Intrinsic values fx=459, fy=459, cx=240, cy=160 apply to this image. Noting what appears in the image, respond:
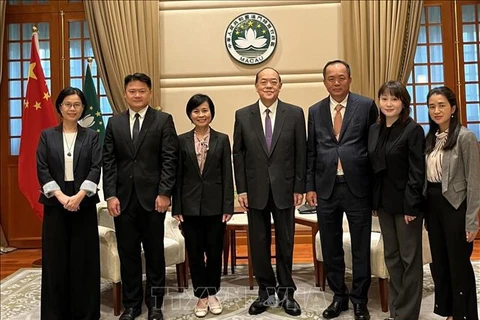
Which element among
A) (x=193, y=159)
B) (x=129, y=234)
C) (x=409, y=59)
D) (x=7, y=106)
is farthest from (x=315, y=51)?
(x=7, y=106)

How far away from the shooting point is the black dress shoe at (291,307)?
108 inches

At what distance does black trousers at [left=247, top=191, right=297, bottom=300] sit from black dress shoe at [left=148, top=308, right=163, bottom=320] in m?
0.62

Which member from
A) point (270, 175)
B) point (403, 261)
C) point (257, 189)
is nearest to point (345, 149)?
point (270, 175)

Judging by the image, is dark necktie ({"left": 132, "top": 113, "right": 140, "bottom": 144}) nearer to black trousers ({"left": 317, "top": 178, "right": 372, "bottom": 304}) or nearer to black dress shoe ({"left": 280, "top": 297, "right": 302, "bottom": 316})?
black trousers ({"left": 317, "top": 178, "right": 372, "bottom": 304})

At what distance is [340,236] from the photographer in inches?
108

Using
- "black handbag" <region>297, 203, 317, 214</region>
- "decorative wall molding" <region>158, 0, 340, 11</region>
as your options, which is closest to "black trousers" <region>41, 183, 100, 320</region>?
"black handbag" <region>297, 203, 317, 214</region>

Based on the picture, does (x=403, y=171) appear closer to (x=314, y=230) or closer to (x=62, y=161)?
(x=314, y=230)

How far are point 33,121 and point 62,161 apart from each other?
212 centimetres

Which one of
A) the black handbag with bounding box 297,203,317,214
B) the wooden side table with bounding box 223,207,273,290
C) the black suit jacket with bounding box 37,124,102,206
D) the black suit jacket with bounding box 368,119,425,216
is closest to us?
the black suit jacket with bounding box 368,119,425,216

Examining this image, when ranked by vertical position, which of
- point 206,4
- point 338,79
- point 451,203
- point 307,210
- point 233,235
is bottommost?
point 233,235

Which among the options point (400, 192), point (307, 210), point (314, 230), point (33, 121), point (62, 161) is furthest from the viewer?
point (33, 121)

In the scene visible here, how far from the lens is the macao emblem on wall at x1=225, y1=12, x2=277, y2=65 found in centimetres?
504

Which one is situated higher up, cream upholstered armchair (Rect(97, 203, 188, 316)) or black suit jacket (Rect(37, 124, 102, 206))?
black suit jacket (Rect(37, 124, 102, 206))

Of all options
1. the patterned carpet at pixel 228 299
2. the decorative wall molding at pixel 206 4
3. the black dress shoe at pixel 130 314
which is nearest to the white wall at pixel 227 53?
the decorative wall molding at pixel 206 4
